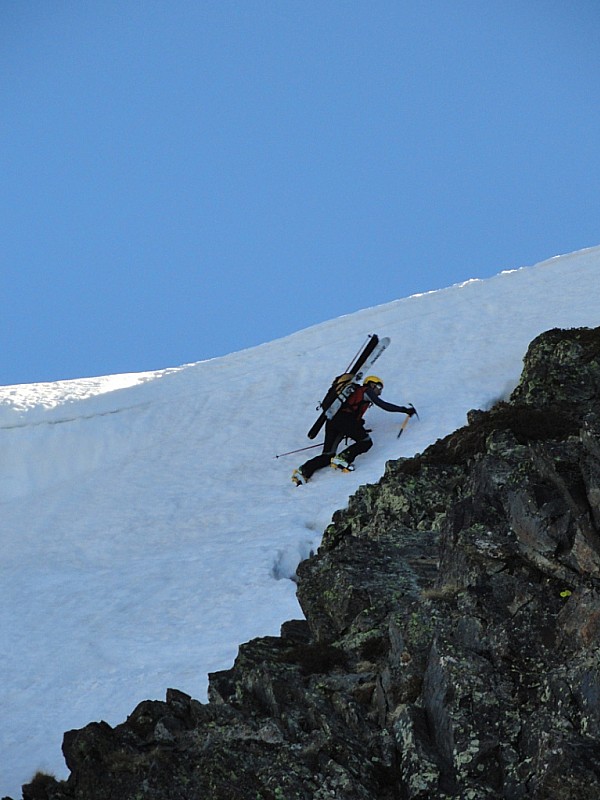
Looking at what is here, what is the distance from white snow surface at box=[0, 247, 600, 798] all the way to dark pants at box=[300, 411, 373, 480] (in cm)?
33

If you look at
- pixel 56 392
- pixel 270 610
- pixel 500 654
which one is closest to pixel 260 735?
pixel 500 654

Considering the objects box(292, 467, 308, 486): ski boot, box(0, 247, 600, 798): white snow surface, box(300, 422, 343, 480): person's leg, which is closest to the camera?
box(0, 247, 600, 798): white snow surface

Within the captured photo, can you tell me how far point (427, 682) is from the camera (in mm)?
11398

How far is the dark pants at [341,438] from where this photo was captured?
30000 mm

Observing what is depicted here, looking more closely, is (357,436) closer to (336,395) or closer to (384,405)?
(384,405)

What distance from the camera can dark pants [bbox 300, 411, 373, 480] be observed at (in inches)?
1181

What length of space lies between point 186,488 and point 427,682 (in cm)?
2099

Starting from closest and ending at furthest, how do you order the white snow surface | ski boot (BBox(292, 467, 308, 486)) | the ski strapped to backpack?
the white snow surface
ski boot (BBox(292, 467, 308, 486))
the ski strapped to backpack

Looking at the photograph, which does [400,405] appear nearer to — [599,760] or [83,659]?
[83,659]

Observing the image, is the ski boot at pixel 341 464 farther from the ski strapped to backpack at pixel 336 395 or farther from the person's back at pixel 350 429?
the ski strapped to backpack at pixel 336 395

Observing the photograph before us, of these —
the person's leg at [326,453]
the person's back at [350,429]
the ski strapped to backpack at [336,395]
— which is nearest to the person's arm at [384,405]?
the person's back at [350,429]

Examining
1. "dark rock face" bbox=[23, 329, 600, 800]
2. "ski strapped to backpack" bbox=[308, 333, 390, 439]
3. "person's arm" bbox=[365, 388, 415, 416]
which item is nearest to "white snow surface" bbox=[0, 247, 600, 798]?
"person's arm" bbox=[365, 388, 415, 416]

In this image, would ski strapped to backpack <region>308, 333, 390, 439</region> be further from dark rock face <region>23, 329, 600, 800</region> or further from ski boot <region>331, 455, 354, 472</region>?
dark rock face <region>23, 329, 600, 800</region>

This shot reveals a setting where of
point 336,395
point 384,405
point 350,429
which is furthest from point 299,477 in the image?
point 384,405
